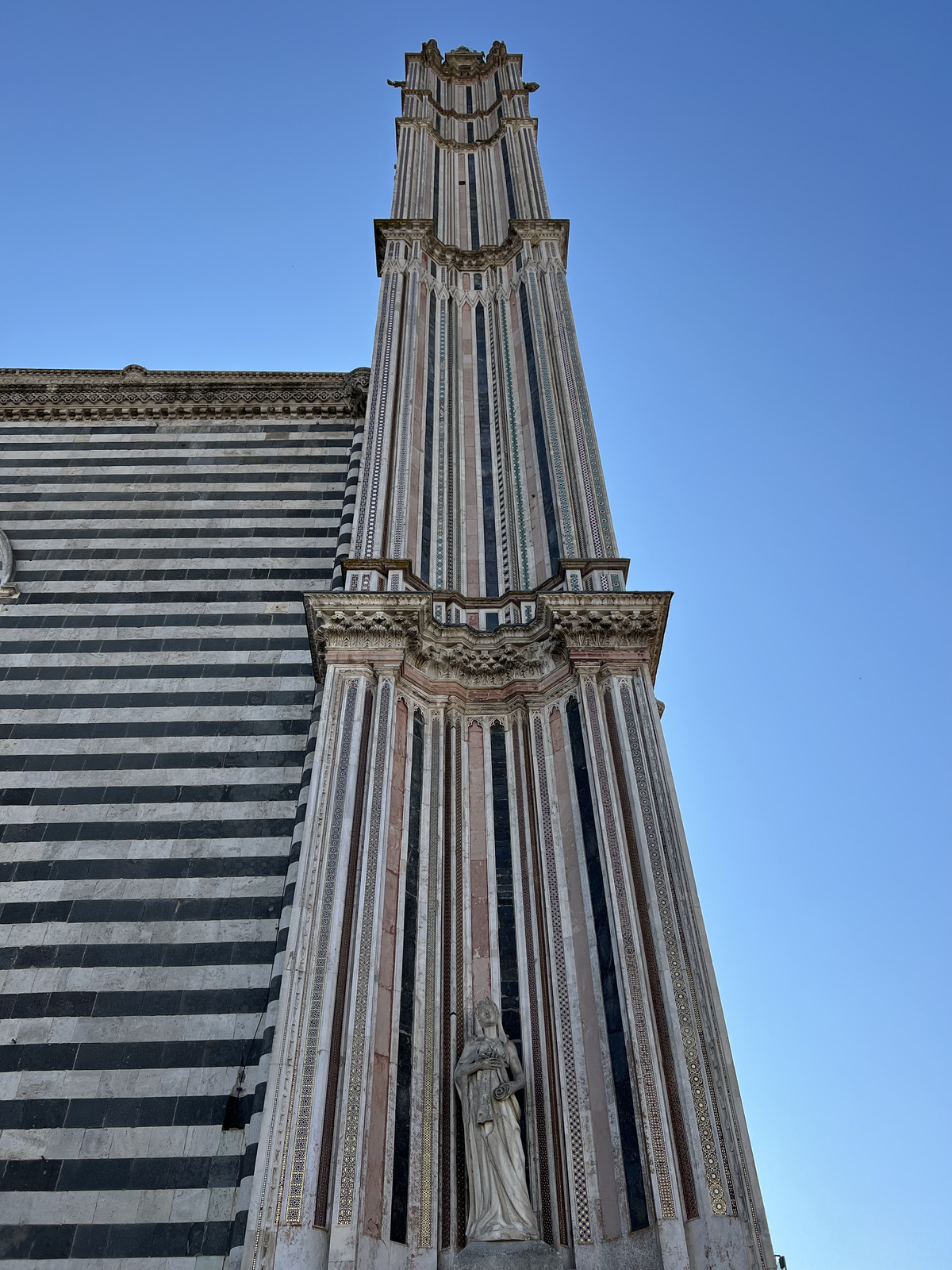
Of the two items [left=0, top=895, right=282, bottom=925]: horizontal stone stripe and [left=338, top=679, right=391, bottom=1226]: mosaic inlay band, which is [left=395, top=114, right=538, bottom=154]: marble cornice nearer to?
[left=338, top=679, right=391, bottom=1226]: mosaic inlay band

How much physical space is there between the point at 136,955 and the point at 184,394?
1130 cm

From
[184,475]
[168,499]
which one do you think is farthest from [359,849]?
[184,475]

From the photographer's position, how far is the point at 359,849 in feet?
35.4

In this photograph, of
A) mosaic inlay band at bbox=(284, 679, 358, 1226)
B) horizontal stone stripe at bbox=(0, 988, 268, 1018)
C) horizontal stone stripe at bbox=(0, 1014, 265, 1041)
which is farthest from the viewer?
horizontal stone stripe at bbox=(0, 988, 268, 1018)

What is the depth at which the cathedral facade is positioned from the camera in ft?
29.7

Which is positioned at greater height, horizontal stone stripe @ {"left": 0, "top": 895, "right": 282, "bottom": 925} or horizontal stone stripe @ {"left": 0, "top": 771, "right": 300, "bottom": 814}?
horizontal stone stripe @ {"left": 0, "top": 771, "right": 300, "bottom": 814}

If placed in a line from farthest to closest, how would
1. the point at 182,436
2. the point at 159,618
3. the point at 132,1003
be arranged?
the point at 182,436
the point at 159,618
the point at 132,1003

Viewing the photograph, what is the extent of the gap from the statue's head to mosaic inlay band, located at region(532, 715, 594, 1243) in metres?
0.60

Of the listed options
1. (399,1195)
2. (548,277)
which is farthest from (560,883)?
(548,277)

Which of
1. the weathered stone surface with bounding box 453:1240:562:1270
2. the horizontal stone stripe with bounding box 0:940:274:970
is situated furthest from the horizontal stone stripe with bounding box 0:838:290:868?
the weathered stone surface with bounding box 453:1240:562:1270

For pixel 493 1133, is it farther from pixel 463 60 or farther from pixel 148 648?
pixel 463 60

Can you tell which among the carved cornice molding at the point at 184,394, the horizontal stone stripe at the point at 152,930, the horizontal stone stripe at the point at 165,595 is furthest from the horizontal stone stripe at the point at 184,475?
the horizontal stone stripe at the point at 152,930

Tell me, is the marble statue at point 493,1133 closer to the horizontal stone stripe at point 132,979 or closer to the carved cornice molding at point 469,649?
the horizontal stone stripe at point 132,979

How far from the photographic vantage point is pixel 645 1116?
29.2ft
